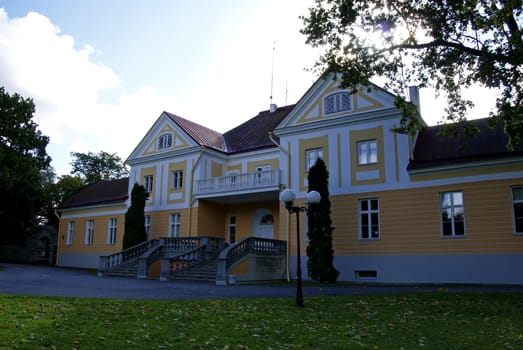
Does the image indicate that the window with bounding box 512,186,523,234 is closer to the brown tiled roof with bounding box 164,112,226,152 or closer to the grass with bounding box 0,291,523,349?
the grass with bounding box 0,291,523,349

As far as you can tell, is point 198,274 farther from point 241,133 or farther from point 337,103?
point 241,133

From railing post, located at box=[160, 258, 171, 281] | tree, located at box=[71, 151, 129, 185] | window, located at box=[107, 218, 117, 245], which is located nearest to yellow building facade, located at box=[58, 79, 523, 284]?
railing post, located at box=[160, 258, 171, 281]

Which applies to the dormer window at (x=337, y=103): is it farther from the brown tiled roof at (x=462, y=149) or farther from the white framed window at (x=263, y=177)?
the white framed window at (x=263, y=177)

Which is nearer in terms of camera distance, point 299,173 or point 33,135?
point 299,173

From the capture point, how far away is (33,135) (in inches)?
1287

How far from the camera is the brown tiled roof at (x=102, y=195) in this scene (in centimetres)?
3336

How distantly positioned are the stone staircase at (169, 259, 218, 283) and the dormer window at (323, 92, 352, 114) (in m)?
9.75

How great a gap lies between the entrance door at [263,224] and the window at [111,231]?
11178mm

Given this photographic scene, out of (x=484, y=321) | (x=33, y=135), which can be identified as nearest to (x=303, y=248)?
(x=484, y=321)

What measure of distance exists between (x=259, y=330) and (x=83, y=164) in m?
59.0

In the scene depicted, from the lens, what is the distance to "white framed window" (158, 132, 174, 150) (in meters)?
29.9

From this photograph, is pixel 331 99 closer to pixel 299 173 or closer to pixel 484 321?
pixel 299 173

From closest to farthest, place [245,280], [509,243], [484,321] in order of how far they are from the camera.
→ [484,321] < [509,243] < [245,280]

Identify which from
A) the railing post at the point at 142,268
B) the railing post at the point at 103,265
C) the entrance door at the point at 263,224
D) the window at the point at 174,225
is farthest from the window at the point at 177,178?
the railing post at the point at 142,268
